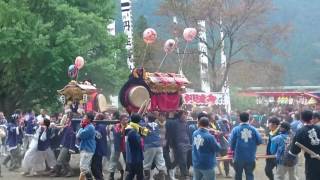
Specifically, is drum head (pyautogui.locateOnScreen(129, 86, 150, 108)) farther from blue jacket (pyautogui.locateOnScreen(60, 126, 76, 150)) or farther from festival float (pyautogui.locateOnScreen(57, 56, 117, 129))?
festival float (pyautogui.locateOnScreen(57, 56, 117, 129))

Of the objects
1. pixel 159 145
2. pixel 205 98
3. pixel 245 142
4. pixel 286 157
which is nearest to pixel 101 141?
pixel 159 145

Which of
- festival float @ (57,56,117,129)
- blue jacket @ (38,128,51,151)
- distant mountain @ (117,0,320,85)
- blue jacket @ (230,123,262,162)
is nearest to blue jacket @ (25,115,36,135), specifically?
festival float @ (57,56,117,129)

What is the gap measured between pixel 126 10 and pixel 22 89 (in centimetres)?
621

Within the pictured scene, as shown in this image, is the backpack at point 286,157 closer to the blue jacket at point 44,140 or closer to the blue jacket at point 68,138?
the blue jacket at point 68,138

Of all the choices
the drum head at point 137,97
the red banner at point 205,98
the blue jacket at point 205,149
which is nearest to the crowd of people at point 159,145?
the blue jacket at point 205,149

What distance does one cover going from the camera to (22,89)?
2891cm

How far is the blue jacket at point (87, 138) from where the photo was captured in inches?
539

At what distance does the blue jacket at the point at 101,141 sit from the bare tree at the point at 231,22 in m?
20.2

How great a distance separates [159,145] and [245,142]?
10.5 ft

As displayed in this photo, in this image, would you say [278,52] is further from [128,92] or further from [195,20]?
[128,92]

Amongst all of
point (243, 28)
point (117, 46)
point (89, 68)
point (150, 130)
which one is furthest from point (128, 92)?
point (243, 28)

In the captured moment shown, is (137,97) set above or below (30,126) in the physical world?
above

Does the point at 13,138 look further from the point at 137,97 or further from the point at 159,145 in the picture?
the point at 159,145

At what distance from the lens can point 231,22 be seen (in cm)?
3522
